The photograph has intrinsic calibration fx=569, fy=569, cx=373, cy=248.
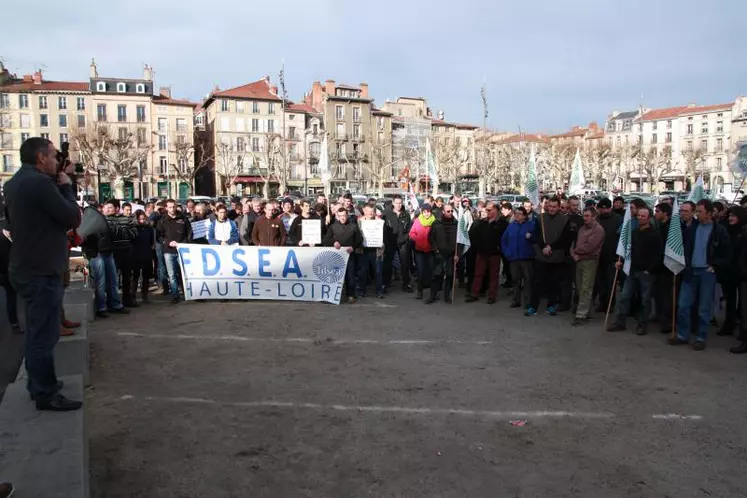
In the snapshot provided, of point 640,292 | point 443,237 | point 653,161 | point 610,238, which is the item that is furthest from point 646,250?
point 653,161

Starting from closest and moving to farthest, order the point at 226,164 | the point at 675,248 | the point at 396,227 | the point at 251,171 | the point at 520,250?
the point at 675,248 → the point at 520,250 → the point at 396,227 → the point at 226,164 → the point at 251,171

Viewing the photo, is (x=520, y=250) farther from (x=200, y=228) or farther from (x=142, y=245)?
(x=142, y=245)

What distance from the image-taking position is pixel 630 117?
10131cm

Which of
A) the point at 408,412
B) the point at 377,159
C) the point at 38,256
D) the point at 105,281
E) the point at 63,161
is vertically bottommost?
the point at 408,412

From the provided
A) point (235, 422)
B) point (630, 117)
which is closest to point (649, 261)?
point (235, 422)

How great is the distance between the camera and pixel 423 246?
11.4 metres

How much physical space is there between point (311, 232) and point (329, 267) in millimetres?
857

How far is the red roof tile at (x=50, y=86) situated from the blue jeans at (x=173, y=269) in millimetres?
73613

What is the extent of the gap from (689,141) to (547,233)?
9574 centimetres

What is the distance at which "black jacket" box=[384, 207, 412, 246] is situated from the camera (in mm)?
12589

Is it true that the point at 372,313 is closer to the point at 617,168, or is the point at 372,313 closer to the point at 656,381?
the point at 656,381

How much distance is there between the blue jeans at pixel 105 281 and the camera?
921 centimetres

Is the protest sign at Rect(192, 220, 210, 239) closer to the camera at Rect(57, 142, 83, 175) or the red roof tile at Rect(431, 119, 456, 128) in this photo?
the camera at Rect(57, 142, 83, 175)

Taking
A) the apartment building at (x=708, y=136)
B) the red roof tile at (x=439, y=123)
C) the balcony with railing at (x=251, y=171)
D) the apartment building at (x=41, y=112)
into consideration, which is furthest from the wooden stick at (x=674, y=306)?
the red roof tile at (x=439, y=123)
